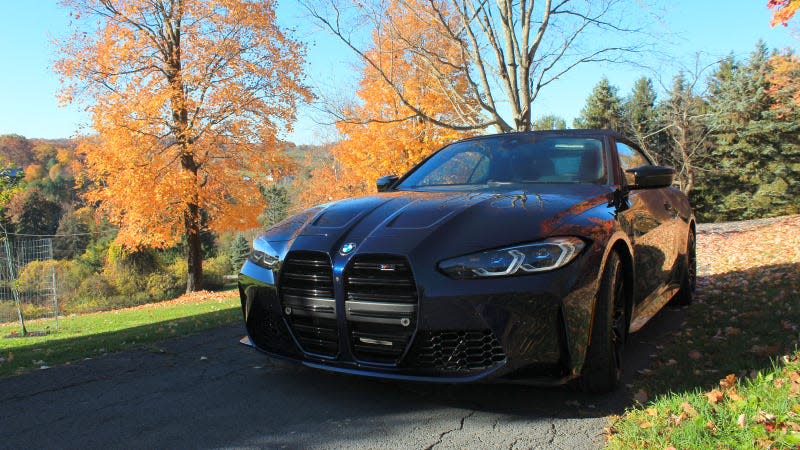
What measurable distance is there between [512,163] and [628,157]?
1162 millimetres

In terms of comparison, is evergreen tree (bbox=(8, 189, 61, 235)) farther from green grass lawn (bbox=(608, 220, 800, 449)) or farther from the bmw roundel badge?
green grass lawn (bbox=(608, 220, 800, 449))

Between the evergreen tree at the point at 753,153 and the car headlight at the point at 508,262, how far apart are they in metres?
36.5

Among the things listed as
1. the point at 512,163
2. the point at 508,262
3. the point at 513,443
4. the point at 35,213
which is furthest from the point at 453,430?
the point at 35,213

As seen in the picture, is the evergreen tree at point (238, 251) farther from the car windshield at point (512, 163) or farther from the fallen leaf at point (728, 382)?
the fallen leaf at point (728, 382)

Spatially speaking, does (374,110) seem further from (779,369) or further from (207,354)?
(779,369)

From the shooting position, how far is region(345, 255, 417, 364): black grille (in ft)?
8.27

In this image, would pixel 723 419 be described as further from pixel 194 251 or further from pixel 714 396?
pixel 194 251

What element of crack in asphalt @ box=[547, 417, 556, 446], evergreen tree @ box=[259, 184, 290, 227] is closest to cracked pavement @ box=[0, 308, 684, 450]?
crack in asphalt @ box=[547, 417, 556, 446]

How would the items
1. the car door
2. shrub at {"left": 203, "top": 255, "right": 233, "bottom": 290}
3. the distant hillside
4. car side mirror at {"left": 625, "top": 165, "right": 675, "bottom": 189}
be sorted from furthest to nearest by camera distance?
the distant hillside < shrub at {"left": 203, "top": 255, "right": 233, "bottom": 290} < car side mirror at {"left": 625, "top": 165, "right": 675, "bottom": 189} < the car door

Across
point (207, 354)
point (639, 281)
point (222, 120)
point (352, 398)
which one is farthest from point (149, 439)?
point (222, 120)

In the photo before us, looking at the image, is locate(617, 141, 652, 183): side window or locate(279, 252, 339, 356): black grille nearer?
locate(279, 252, 339, 356): black grille

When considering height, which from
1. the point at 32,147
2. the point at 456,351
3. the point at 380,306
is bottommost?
the point at 456,351

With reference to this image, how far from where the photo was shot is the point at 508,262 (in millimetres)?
2465

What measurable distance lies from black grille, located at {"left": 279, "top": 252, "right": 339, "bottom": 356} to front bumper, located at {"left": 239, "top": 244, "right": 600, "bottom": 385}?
0.03 metres
